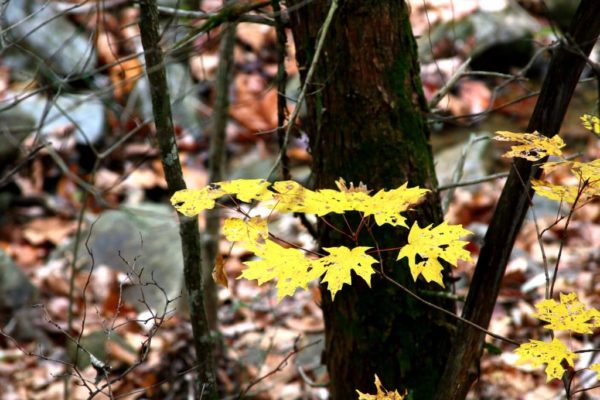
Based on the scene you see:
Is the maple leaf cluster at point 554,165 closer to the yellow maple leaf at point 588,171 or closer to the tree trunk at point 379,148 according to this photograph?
the yellow maple leaf at point 588,171

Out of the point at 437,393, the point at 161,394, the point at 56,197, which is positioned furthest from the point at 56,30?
the point at 437,393

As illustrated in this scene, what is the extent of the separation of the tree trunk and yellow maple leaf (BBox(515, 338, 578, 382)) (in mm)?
519

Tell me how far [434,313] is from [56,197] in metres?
5.10

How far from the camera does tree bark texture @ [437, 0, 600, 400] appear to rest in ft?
5.28

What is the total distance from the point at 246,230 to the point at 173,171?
0.46 m

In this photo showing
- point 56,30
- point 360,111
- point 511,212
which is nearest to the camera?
point 511,212

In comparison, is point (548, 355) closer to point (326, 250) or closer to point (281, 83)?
point (326, 250)

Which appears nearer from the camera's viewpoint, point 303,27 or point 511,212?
point 511,212

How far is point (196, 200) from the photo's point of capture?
142 cm

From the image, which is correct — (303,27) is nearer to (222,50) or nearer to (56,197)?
(222,50)

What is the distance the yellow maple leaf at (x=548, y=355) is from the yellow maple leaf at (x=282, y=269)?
44cm

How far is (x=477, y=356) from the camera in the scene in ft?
5.79

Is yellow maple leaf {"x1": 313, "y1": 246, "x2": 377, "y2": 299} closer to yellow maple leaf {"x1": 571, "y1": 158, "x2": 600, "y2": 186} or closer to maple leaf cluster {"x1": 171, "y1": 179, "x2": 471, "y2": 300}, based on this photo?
maple leaf cluster {"x1": 171, "y1": 179, "x2": 471, "y2": 300}

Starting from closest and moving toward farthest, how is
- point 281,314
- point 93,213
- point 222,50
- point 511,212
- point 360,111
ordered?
point 511,212, point 360,111, point 222,50, point 281,314, point 93,213
